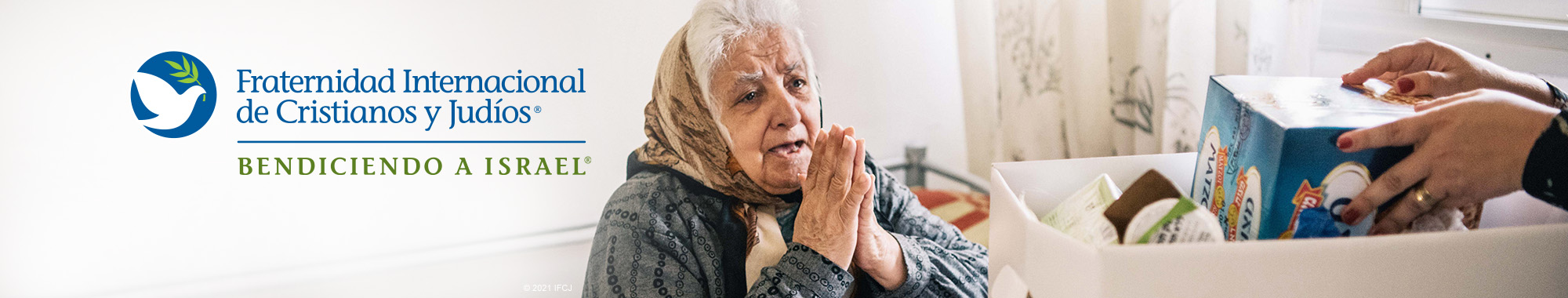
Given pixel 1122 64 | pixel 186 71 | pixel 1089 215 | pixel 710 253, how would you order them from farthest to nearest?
pixel 1122 64, pixel 186 71, pixel 710 253, pixel 1089 215

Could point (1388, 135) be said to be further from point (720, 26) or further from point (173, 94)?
point (173, 94)

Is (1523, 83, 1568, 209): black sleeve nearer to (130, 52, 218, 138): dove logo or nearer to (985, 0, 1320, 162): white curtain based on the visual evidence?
(985, 0, 1320, 162): white curtain

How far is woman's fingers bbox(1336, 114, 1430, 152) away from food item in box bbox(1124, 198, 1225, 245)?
0.11 meters

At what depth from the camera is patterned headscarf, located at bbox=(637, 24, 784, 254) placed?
0.99 m

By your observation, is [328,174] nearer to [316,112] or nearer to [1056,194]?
[316,112]

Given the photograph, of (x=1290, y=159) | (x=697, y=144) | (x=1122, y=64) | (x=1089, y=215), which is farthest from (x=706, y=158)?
(x=1122, y=64)

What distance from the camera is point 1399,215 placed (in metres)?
0.65

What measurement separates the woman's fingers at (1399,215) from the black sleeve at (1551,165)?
0.06m

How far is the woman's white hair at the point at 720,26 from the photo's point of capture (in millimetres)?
964

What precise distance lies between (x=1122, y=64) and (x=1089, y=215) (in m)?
0.70

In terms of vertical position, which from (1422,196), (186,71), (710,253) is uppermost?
(186,71)

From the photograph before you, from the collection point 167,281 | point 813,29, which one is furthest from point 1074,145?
point 167,281

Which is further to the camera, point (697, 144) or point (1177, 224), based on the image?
point (697, 144)

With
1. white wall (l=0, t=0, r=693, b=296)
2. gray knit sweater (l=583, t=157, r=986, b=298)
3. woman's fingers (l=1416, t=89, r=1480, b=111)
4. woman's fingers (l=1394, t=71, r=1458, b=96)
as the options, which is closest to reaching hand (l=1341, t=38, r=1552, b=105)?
woman's fingers (l=1394, t=71, r=1458, b=96)
